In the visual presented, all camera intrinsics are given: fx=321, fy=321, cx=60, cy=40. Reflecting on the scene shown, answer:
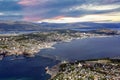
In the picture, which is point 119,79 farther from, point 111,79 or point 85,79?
point 85,79

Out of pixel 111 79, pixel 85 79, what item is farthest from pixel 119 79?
pixel 85 79

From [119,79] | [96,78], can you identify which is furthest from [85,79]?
[119,79]

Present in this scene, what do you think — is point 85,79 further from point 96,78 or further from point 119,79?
point 119,79
